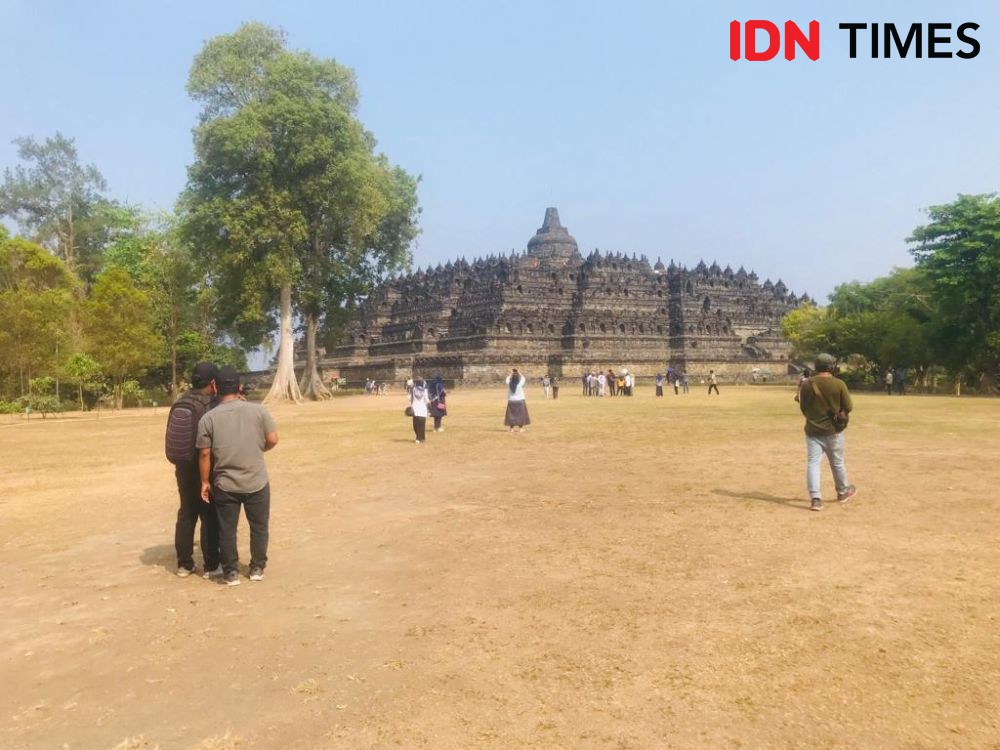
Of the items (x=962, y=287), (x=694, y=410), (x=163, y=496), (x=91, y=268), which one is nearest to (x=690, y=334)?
(x=962, y=287)

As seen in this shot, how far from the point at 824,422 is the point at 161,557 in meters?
7.02

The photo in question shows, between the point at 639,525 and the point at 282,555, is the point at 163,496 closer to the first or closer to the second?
the point at 282,555

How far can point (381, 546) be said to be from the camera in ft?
23.4

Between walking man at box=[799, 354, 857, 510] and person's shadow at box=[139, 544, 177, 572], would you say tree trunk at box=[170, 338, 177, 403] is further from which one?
walking man at box=[799, 354, 857, 510]

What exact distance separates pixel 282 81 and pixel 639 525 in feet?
94.8

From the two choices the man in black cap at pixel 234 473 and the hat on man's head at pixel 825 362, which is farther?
the hat on man's head at pixel 825 362

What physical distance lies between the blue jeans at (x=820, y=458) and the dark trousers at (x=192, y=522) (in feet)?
19.9

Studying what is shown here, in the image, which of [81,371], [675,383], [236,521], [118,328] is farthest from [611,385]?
[236,521]

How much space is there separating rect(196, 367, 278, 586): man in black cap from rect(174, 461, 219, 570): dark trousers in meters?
0.26

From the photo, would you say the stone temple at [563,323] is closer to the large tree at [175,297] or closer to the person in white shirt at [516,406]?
the large tree at [175,297]

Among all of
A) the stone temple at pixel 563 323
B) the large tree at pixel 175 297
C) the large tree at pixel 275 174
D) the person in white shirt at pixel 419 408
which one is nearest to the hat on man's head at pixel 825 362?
the person in white shirt at pixel 419 408

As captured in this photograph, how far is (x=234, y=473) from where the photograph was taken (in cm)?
598

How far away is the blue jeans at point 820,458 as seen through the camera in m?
8.33

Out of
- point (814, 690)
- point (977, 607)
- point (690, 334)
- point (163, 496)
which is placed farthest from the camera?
point (690, 334)
